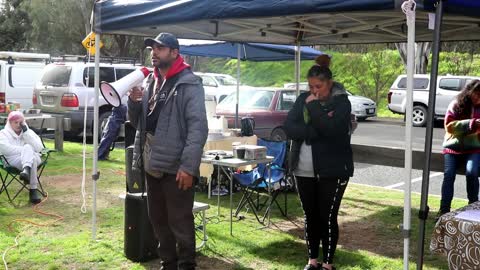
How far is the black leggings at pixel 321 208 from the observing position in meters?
4.14

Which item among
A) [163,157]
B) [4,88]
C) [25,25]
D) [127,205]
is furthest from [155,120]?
[25,25]

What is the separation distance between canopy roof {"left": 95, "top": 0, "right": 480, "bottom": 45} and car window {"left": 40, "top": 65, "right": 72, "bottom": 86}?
660cm

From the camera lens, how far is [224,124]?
800 cm

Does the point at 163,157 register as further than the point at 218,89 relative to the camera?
No

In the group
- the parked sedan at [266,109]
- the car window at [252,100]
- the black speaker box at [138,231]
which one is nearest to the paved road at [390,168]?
the parked sedan at [266,109]

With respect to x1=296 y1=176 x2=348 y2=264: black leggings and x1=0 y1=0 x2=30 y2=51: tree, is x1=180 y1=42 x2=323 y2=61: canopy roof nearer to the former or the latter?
x1=296 y1=176 x2=348 y2=264: black leggings

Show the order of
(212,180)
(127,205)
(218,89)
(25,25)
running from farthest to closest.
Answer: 1. (25,25)
2. (218,89)
3. (212,180)
4. (127,205)

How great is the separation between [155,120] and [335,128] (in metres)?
1.31

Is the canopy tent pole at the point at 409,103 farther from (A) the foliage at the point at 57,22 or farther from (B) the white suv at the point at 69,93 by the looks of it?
(A) the foliage at the point at 57,22

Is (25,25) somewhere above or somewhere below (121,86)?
above

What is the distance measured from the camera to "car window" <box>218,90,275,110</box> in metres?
12.1

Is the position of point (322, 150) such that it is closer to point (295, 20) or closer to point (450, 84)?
point (295, 20)

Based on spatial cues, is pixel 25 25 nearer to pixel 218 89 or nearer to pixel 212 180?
pixel 218 89

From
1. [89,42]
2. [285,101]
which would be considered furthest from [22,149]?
[285,101]
